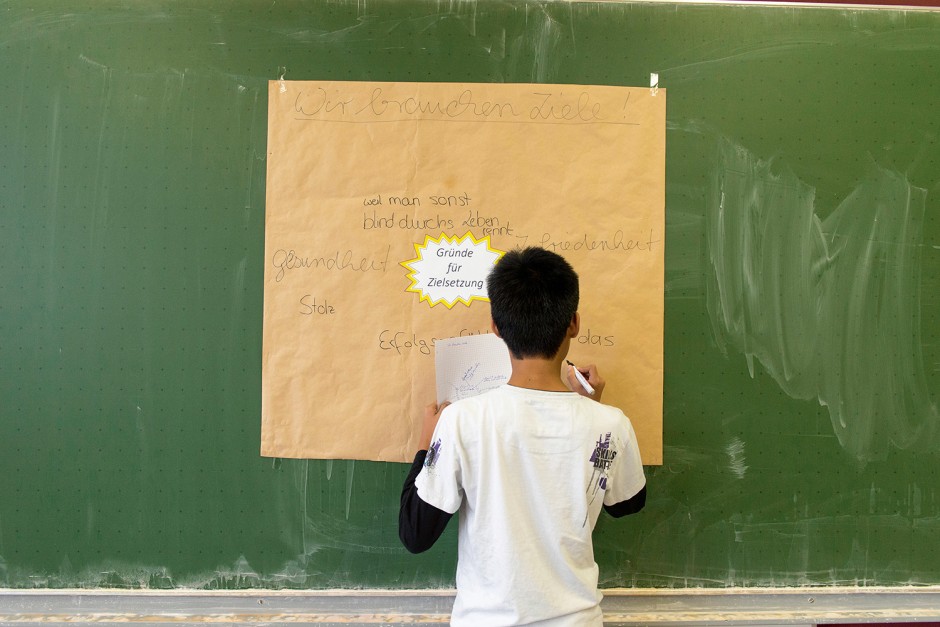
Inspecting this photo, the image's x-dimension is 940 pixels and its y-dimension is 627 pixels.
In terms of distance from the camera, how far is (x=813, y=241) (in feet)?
4.79

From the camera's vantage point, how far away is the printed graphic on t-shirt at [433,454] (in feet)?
3.52

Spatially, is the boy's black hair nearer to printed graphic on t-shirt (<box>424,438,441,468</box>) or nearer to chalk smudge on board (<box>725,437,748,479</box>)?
printed graphic on t-shirt (<box>424,438,441,468</box>)

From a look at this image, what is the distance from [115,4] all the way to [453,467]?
1394 mm

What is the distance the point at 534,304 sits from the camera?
1066 millimetres

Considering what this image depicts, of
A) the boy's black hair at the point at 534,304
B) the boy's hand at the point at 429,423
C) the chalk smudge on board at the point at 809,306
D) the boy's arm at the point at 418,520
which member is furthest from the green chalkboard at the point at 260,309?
the boy's black hair at the point at 534,304

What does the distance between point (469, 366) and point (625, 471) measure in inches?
16.7

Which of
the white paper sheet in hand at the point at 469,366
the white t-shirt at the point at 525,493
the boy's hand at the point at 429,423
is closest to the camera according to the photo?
the white t-shirt at the point at 525,493

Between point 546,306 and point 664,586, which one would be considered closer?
point 546,306

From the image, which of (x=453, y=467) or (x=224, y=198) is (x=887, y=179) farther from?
(x=224, y=198)

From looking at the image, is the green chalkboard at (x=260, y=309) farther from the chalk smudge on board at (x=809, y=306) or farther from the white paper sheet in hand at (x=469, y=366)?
the white paper sheet in hand at (x=469, y=366)

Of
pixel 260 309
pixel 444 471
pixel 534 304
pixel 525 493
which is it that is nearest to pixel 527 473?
pixel 525 493

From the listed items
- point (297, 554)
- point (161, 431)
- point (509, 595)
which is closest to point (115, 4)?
point (161, 431)

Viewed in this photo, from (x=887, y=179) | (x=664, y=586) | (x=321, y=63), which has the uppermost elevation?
(x=321, y=63)

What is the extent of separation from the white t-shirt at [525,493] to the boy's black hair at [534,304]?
0.29 ft
